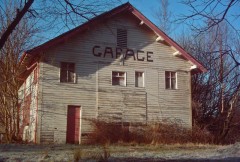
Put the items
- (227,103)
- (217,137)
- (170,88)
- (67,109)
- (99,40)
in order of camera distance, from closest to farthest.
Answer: (67,109) → (99,40) → (170,88) → (217,137) → (227,103)

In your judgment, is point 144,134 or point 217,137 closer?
point 144,134

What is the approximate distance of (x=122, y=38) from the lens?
2458 centimetres

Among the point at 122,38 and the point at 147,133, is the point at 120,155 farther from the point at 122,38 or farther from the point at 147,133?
the point at 122,38

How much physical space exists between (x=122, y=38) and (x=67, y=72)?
15.5ft

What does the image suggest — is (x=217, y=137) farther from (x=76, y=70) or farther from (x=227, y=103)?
(x=76, y=70)

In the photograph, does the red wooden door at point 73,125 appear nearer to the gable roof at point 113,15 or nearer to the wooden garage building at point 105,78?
the wooden garage building at point 105,78

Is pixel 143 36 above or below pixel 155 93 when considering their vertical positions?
above

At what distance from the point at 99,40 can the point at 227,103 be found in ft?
44.5

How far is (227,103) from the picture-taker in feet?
100

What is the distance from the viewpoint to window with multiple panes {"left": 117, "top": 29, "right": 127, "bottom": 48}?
80.2ft

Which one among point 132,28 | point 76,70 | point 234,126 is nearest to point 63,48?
point 76,70

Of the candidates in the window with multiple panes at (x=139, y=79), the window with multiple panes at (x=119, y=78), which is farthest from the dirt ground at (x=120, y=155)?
the window with multiple panes at (x=139, y=79)

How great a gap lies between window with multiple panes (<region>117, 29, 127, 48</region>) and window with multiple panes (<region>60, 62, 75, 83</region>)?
12.4 ft

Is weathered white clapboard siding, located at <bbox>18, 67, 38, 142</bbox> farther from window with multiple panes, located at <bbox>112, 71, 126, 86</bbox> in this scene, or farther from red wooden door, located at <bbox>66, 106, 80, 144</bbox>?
window with multiple panes, located at <bbox>112, 71, 126, 86</bbox>
